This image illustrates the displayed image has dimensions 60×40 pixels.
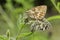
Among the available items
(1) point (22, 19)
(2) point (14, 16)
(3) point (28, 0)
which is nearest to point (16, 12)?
(2) point (14, 16)

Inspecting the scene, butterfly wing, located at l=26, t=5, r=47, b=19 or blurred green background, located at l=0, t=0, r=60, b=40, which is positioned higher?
butterfly wing, located at l=26, t=5, r=47, b=19

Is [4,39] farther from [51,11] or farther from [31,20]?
[51,11]

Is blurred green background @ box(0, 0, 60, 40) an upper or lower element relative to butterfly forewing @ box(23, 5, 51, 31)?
lower

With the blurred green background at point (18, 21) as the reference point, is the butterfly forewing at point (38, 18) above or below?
above

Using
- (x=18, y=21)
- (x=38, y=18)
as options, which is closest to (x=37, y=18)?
(x=38, y=18)

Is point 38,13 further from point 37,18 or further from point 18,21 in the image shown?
point 18,21

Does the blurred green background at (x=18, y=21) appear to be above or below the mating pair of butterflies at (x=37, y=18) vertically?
below
